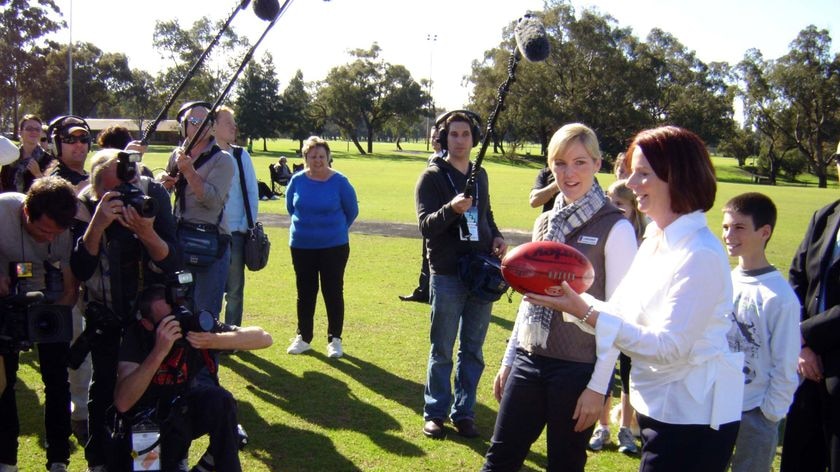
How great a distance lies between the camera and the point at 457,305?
5500 millimetres

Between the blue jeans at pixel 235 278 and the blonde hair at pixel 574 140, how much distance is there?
4.47m

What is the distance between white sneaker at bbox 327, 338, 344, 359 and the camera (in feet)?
24.5

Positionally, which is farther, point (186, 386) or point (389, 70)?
point (389, 70)

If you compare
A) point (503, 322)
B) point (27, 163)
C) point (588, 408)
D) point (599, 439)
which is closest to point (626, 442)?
point (599, 439)

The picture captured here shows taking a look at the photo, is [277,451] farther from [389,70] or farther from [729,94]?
[389,70]

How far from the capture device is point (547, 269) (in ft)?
10.1

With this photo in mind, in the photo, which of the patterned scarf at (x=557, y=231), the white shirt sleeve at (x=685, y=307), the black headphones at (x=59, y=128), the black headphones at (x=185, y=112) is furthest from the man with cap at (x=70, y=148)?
the white shirt sleeve at (x=685, y=307)

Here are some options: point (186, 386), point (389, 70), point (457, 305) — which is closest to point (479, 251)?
point (457, 305)

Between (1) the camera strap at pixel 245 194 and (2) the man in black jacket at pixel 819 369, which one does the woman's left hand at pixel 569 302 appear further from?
(1) the camera strap at pixel 245 194

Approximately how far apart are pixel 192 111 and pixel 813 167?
278 ft

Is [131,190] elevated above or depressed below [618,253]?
above

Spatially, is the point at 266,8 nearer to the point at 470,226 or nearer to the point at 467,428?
the point at 470,226

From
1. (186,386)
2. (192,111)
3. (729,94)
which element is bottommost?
(186,386)

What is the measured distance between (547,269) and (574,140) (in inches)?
32.7
